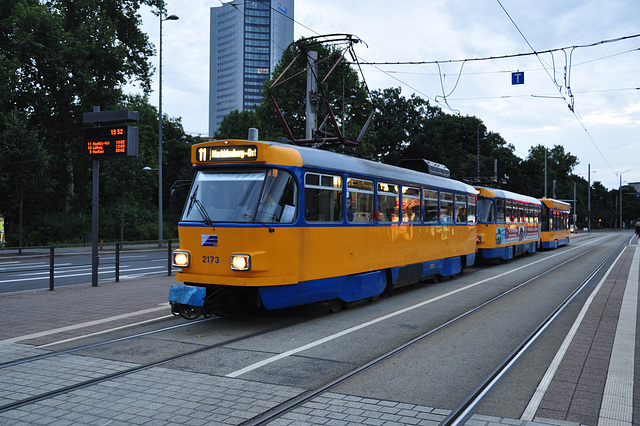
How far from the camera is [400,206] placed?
12.2m

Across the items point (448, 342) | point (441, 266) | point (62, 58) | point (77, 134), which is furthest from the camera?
point (77, 134)

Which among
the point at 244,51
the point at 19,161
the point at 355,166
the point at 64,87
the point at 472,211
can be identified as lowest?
the point at 472,211

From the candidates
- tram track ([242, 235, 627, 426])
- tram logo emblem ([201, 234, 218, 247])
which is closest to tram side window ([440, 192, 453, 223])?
tram track ([242, 235, 627, 426])

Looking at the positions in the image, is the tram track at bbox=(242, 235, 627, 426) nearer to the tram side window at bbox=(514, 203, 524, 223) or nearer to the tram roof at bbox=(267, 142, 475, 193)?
the tram roof at bbox=(267, 142, 475, 193)

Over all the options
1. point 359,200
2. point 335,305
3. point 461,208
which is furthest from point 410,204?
point 461,208

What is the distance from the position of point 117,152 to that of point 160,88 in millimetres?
20454

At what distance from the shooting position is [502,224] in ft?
72.6

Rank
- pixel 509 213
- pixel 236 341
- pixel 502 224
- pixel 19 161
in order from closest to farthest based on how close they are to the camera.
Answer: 1. pixel 236 341
2. pixel 502 224
3. pixel 509 213
4. pixel 19 161

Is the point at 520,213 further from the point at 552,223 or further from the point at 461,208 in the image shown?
the point at 552,223

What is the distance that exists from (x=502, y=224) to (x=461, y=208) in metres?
6.42

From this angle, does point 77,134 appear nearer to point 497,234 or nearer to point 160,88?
point 160,88

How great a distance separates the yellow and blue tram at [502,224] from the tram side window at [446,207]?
5726 mm

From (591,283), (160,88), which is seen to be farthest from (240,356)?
(160,88)

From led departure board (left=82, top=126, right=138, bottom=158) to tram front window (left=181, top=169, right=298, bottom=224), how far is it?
5.26 metres
